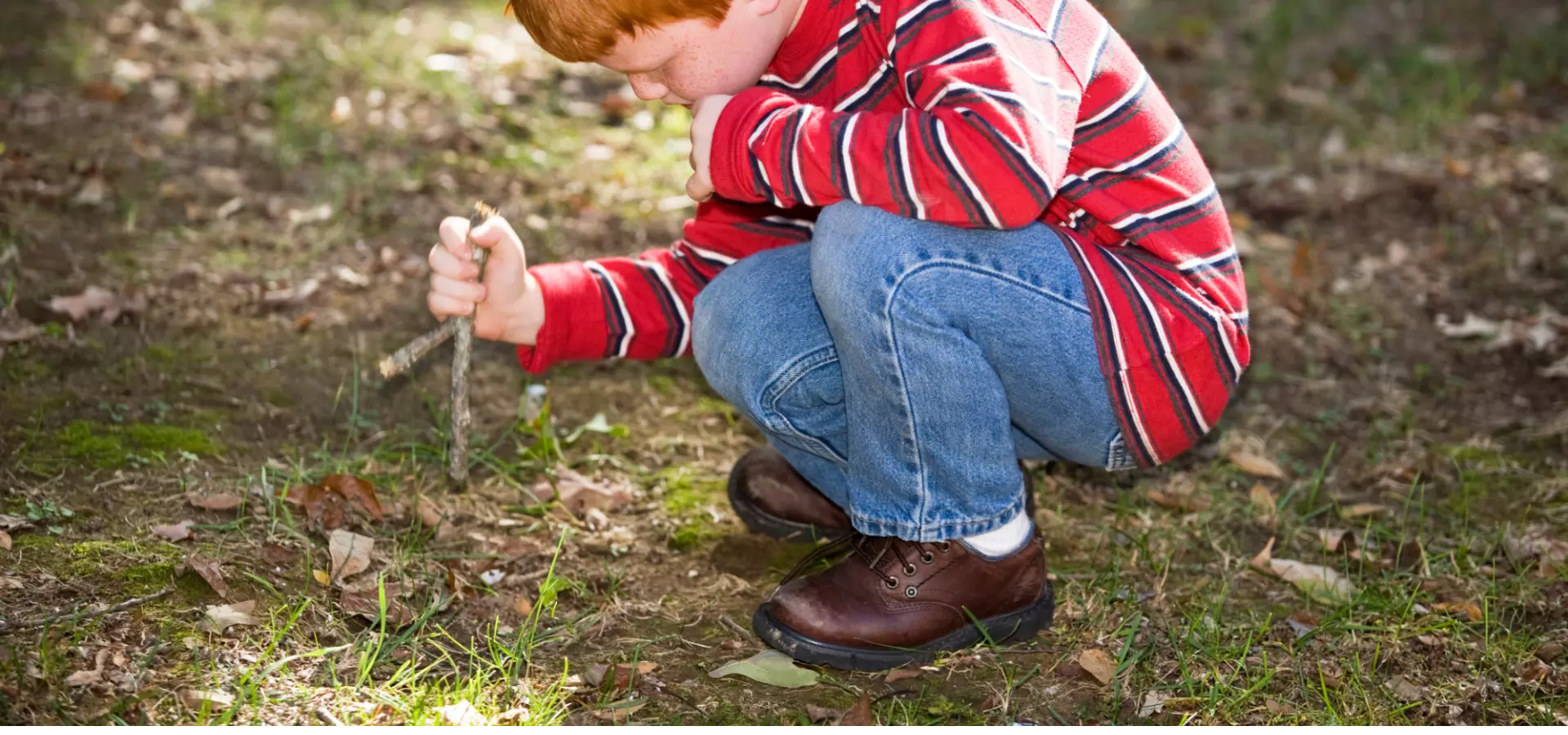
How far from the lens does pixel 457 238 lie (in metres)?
2.29

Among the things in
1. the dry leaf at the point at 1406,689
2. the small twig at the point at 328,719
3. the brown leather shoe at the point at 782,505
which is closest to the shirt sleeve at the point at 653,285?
the brown leather shoe at the point at 782,505

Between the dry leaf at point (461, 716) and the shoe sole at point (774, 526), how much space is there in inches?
32.1

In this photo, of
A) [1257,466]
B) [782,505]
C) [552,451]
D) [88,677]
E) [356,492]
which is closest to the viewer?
[88,677]

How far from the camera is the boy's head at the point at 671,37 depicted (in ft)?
7.02

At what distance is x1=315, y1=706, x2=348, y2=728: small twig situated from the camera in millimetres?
1998

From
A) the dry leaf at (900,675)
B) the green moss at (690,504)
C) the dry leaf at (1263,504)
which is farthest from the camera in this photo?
the dry leaf at (1263,504)

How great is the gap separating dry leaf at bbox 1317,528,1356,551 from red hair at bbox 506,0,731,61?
161cm

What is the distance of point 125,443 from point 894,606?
Answer: 5.06 ft

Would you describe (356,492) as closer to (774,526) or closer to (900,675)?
(774,526)

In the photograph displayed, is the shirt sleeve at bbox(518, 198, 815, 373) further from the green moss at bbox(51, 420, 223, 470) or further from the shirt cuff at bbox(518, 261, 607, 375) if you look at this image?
the green moss at bbox(51, 420, 223, 470)

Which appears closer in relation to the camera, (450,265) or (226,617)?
(226,617)

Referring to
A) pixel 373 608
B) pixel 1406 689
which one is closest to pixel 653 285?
pixel 373 608

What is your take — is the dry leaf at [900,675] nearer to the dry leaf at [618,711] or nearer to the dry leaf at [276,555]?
the dry leaf at [618,711]

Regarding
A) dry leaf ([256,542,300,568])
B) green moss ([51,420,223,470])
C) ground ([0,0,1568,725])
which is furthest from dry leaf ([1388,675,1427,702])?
green moss ([51,420,223,470])
